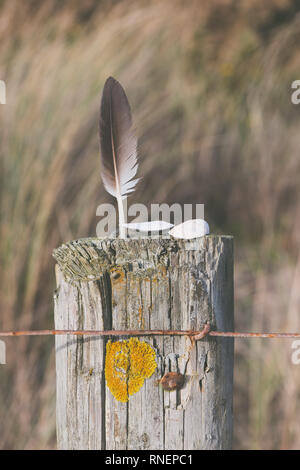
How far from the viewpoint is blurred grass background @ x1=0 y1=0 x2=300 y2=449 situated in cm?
254

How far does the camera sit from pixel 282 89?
3650mm

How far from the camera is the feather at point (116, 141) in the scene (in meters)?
1.43

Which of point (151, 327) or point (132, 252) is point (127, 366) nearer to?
point (151, 327)

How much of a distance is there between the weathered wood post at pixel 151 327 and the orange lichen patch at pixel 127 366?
0.04ft

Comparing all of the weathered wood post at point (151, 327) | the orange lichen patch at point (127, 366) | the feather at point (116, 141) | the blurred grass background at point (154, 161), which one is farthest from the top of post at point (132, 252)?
the blurred grass background at point (154, 161)

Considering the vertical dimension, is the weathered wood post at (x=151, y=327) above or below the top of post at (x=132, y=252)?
below

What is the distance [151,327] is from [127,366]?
97 millimetres

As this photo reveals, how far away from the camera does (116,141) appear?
145 centimetres

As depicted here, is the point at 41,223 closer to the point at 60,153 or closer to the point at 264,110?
the point at 60,153

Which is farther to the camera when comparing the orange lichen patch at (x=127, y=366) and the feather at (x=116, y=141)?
the feather at (x=116, y=141)

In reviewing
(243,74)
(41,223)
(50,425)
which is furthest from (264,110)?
(50,425)

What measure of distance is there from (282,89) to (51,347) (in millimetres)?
2264

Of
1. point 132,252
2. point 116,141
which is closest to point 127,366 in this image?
point 132,252

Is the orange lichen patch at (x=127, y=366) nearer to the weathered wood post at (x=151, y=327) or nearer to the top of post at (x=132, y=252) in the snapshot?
the weathered wood post at (x=151, y=327)
